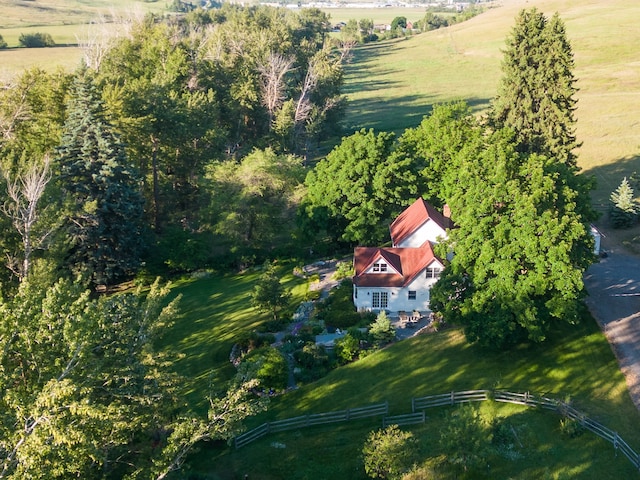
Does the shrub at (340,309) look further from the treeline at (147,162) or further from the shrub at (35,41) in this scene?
the shrub at (35,41)

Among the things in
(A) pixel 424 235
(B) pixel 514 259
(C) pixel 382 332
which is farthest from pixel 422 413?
(A) pixel 424 235

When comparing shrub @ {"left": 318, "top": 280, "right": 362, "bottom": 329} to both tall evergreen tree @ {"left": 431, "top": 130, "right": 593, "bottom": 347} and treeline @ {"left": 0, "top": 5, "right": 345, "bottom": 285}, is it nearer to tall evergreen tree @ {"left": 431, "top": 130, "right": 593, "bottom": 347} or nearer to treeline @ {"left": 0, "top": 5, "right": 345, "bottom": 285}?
tall evergreen tree @ {"left": 431, "top": 130, "right": 593, "bottom": 347}

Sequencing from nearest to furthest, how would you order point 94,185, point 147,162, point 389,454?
point 389,454 < point 94,185 < point 147,162

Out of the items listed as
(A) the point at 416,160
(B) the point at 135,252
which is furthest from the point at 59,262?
(A) the point at 416,160

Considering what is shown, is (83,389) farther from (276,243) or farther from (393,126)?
(393,126)

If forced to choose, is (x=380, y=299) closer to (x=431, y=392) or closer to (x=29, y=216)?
(x=431, y=392)
